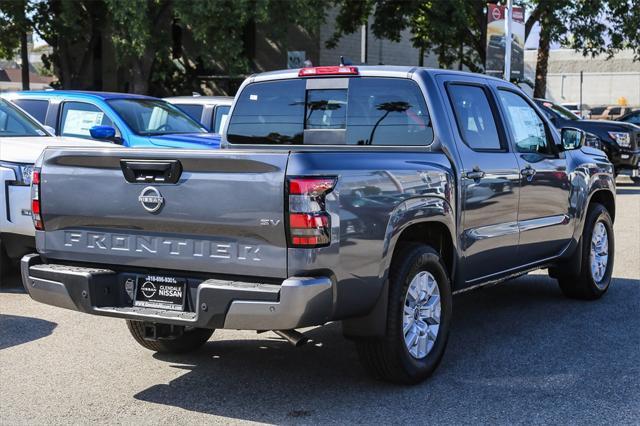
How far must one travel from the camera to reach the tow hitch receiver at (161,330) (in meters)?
5.62

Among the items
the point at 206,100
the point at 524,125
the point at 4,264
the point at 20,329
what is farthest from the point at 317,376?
the point at 206,100

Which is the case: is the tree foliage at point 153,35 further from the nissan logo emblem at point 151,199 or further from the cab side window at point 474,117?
the nissan logo emblem at point 151,199

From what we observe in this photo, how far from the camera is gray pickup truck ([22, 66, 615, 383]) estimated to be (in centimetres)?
471

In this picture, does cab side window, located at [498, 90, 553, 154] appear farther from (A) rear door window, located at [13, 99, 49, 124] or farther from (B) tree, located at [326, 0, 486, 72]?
(B) tree, located at [326, 0, 486, 72]

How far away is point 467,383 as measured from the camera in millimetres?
5582

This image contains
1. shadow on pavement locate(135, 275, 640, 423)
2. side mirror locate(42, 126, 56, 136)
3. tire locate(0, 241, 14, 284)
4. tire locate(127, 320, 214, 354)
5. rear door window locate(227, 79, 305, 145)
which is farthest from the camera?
side mirror locate(42, 126, 56, 136)

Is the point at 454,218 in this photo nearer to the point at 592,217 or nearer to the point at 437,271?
the point at 437,271

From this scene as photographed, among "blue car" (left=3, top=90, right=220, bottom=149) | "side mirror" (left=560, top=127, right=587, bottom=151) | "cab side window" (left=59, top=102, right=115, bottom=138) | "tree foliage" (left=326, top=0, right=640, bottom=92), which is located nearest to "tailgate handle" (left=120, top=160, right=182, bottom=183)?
"side mirror" (left=560, top=127, right=587, bottom=151)

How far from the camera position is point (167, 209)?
16.2ft

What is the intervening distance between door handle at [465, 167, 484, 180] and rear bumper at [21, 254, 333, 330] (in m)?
1.77

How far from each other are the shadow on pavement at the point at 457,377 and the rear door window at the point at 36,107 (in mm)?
5480

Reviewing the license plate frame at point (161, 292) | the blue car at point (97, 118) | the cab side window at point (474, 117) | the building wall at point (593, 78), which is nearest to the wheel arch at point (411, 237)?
the cab side window at point (474, 117)

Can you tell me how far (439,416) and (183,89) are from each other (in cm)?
3263

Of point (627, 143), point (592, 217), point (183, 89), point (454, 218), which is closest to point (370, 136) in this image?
point (454, 218)
